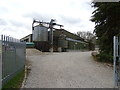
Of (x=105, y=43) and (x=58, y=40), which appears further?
(x=58, y=40)

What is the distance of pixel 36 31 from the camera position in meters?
53.8

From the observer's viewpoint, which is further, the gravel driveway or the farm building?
the farm building

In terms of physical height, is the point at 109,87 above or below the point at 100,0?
below

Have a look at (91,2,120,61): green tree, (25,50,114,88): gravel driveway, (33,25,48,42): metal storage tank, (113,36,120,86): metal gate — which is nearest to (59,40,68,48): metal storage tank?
(33,25,48,42): metal storage tank

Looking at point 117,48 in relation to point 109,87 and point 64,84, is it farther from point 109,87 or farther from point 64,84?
point 64,84

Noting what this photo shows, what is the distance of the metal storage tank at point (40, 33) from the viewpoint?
53.0 metres

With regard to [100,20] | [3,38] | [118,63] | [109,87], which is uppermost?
[100,20]

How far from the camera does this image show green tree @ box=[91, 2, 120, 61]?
22.0m

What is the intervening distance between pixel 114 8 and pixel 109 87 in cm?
1068

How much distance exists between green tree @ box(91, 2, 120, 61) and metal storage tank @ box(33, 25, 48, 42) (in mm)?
28475

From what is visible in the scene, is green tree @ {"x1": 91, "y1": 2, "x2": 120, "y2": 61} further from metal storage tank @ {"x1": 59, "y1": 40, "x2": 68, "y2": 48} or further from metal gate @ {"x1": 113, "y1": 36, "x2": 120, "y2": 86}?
metal storage tank @ {"x1": 59, "y1": 40, "x2": 68, "y2": 48}

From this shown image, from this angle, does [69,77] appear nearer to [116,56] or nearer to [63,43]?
[116,56]

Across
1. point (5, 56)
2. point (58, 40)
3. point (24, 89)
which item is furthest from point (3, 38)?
point (58, 40)

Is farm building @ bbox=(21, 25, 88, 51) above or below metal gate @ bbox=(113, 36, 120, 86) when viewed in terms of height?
above
